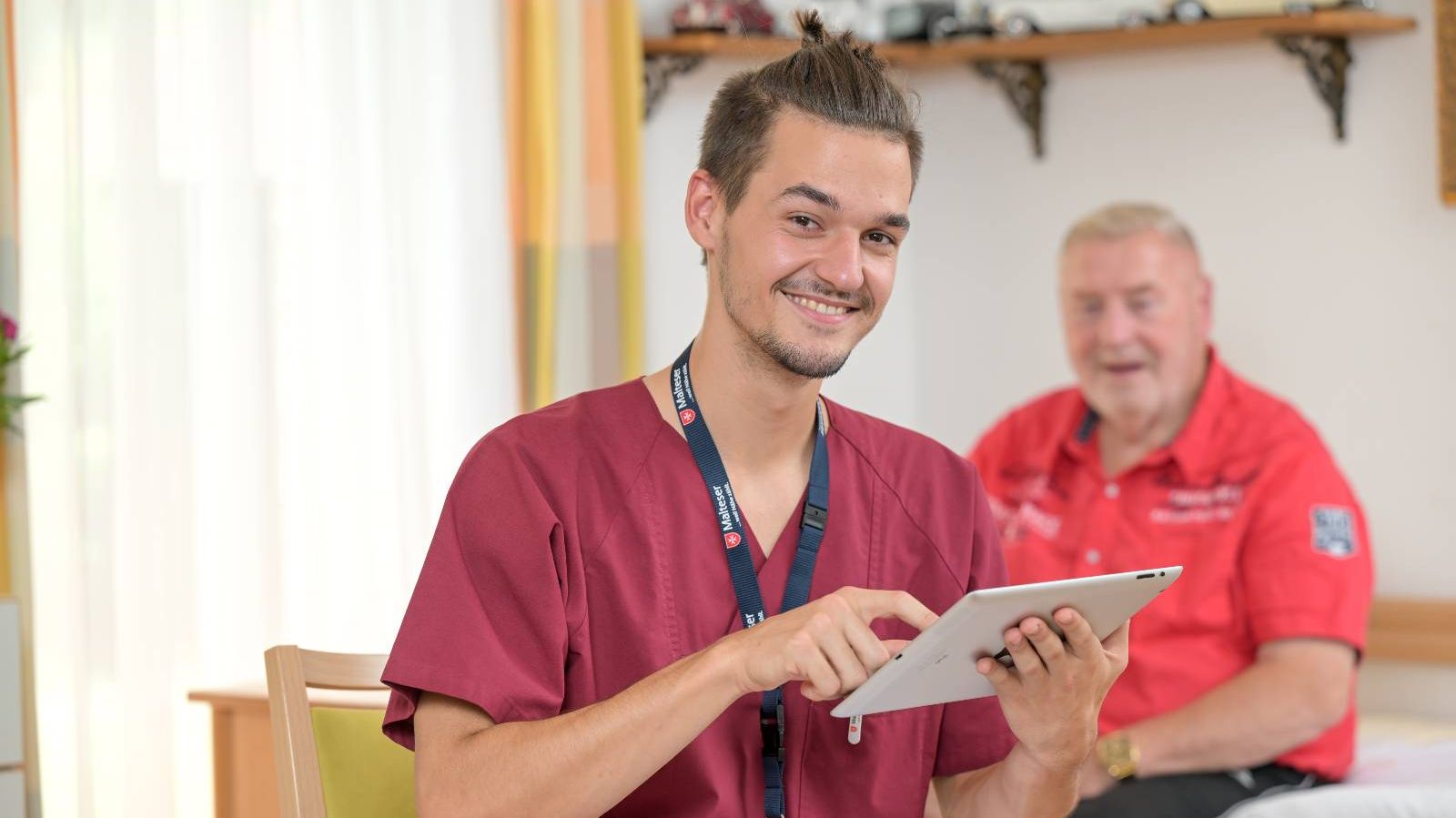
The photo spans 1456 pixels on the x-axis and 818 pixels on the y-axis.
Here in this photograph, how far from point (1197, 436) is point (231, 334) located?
171 cm

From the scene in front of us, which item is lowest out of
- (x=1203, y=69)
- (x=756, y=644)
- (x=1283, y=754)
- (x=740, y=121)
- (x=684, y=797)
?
(x=1283, y=754)

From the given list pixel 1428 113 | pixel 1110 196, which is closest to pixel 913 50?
pixel 1110 196

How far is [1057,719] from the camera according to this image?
160cm

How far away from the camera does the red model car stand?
11.6ft

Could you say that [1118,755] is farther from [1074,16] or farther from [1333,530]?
[1074,16]

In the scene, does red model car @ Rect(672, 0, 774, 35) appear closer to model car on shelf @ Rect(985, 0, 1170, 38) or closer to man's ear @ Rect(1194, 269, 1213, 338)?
model car on shelf @ Rect(985, 0, 1170, 38)

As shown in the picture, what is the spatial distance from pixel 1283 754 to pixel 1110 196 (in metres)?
1.56

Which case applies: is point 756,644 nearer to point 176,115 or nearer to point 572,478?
point 572,478

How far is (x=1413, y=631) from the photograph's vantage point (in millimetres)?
3402

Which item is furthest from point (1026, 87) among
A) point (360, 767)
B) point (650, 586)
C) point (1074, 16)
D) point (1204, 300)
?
point (360, 767)

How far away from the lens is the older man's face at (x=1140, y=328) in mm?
3029

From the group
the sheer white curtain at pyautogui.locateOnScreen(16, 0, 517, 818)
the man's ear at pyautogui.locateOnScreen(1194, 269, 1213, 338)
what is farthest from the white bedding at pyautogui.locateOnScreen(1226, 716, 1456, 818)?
the sheer white curtain at pyautogui.locateOnScreen(16, 0, 517, 818)

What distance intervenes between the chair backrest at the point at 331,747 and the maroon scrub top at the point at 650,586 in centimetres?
14

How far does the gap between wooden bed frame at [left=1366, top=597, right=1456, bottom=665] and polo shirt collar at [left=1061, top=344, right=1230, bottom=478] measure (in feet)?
2.56
